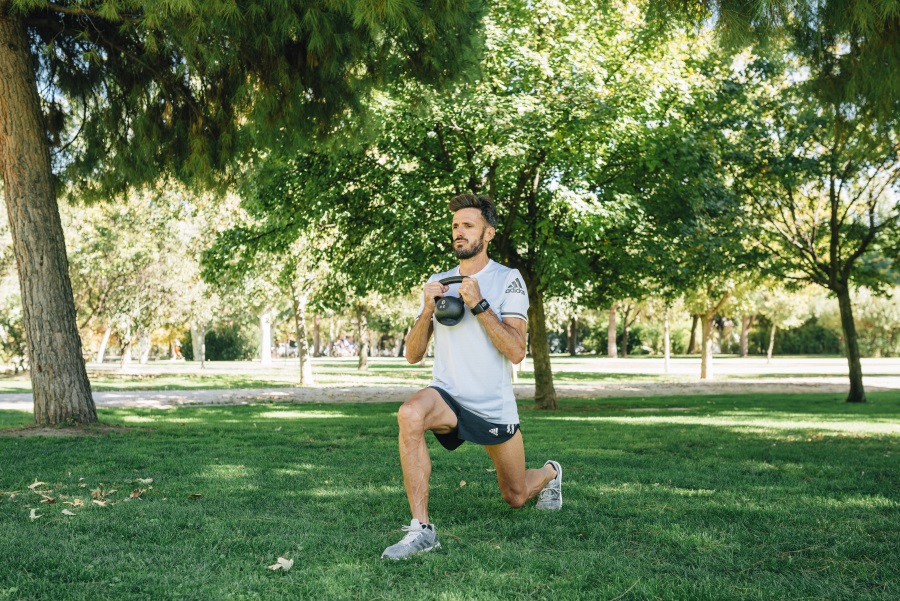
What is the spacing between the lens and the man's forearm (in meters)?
4.58

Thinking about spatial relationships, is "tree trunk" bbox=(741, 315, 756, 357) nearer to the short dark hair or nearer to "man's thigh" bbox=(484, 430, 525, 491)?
"man's thigh" bbox=(484, 430, 525, 491)

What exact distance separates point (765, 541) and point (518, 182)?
11.2 metres

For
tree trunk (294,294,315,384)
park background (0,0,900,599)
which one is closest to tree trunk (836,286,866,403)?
park background (0,0,900,599)

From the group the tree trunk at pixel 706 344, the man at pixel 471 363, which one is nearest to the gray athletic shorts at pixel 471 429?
the man at pixel 471 363

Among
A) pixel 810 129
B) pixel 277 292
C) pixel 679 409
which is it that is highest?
pixel 810 129

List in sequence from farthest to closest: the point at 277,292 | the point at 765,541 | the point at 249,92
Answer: the point at 277,292 < the point at 249,92 < the point at 765,541

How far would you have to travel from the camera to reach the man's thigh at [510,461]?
4.77 m

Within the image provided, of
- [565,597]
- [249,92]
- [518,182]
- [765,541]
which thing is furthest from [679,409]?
[565,597]

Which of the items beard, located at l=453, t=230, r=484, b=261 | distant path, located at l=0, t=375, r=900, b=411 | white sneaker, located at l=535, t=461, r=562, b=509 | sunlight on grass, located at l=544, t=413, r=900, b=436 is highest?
beard, located at l=453, t=230, r=484, b=261

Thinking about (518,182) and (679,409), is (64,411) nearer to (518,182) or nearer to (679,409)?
(518,182)

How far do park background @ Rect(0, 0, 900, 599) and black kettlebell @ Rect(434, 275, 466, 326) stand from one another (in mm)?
1251

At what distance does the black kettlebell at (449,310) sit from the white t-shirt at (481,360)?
7cm

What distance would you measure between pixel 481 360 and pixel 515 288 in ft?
1.54

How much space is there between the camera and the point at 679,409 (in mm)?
16062
